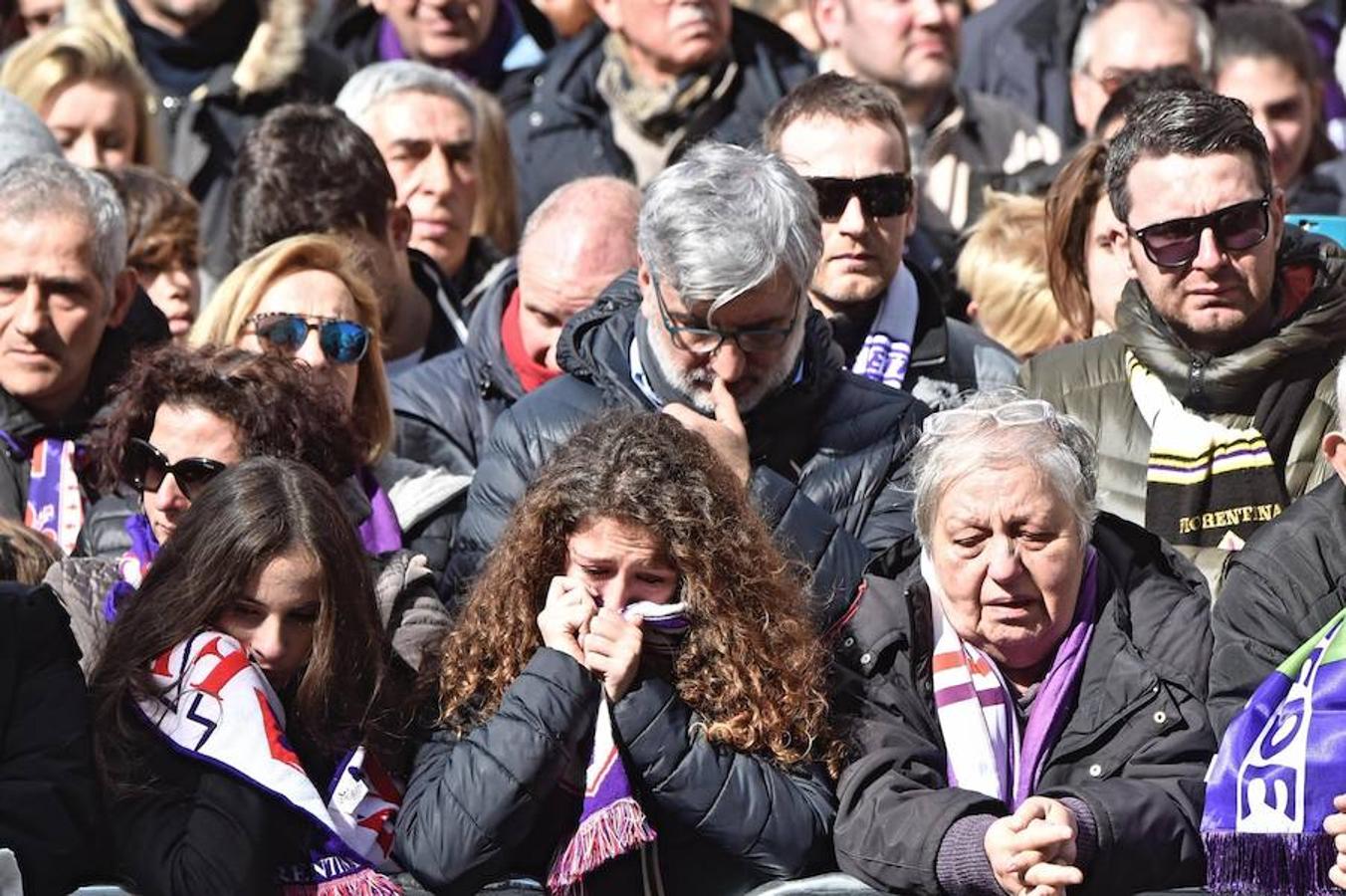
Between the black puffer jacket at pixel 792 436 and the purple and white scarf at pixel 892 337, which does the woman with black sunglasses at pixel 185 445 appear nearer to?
the black puffer jacket at pixel 792 436

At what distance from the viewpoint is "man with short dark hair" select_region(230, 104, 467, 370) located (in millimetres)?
8250

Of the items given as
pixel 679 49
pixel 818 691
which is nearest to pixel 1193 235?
pixel 818 691

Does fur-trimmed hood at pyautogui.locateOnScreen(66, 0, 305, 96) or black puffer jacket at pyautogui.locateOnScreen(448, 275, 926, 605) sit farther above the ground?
black puffer jacket at pyautogui.locateOnScreen(448, 275, 926, 605)

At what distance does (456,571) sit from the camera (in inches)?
Result: 265

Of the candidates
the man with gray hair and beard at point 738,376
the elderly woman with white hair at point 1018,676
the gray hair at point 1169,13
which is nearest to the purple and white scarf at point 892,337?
the man with gray hair and beard at point 738,376

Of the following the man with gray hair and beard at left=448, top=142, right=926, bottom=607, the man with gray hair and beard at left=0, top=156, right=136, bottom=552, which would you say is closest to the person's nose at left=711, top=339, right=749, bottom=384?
the man with gray hair and beard at left=448, top=142, right=926, bottom=607

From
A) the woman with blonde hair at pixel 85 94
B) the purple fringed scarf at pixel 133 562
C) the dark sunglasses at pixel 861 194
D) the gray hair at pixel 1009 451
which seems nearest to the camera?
the gray hair at pixel 1009 451

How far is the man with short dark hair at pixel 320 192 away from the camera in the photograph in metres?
8.25

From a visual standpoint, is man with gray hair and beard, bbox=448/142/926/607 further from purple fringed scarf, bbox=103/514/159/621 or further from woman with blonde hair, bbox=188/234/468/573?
purple fringed scarf, bbox=103/514/159/621

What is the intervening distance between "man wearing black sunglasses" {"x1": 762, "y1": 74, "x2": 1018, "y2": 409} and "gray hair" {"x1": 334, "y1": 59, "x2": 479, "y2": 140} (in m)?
1.84

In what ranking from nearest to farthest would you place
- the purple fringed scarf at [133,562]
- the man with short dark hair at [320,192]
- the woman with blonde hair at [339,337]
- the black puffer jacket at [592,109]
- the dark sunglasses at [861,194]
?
the purple fringed scarf at [133,562] → the woman with blonde hair at [339,337] → the dark sunglasses at [861,194] → the man with short dark hair at [320,192] → the black puffer jacket at [592,109]

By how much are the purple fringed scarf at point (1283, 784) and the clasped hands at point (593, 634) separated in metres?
1.19

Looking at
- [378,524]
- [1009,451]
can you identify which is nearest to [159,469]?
[378,524]

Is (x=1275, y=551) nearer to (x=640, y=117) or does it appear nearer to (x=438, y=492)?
(x=438, y=492)
